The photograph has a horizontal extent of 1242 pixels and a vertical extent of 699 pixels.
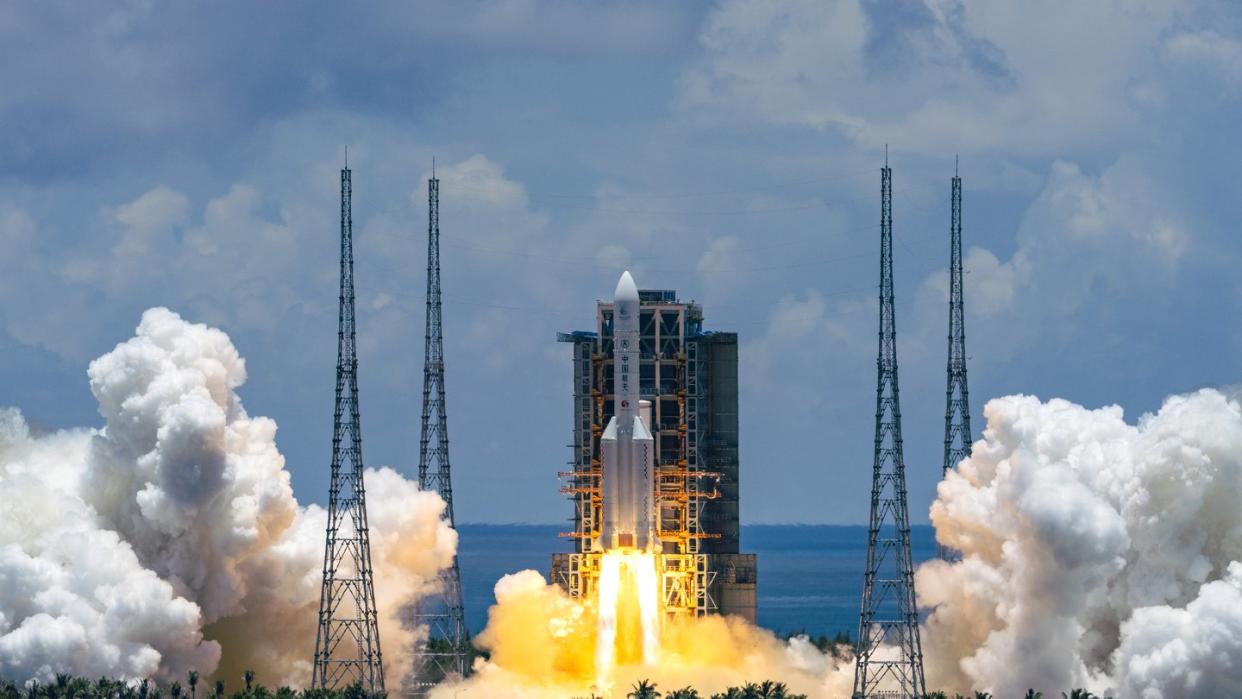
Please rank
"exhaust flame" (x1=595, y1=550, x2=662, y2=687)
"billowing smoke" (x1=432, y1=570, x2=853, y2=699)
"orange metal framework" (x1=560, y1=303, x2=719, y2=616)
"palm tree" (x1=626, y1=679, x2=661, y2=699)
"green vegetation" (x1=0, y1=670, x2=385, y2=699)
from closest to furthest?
"palm tree" (x1=626, y1=679, x2=661, y2=699) < "green vegetation" (x1=0, y1=670, x2=385, y2=699) < "billowing smoke" (x1=432, y1=570, x2=853, y2=699) < "exhaust flame" (x1=595, y1=550, x2=662, y2=687) < "orange metal framework" (x1=560, y1=303, x2=719, y2=616)

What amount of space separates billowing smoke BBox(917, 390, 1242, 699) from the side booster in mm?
13635

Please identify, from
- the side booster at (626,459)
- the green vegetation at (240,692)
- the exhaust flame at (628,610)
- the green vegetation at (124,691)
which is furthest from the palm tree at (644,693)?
the side booster at (626,459)

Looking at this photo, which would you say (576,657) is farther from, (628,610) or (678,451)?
(678,451)

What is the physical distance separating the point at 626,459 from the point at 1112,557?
→ 67.2ft

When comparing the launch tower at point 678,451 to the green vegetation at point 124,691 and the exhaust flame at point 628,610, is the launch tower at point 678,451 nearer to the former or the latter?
the exhaust flame at point 628,610

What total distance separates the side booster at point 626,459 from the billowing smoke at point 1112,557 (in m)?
13.6

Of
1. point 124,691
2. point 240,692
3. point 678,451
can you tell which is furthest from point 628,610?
point 124,691

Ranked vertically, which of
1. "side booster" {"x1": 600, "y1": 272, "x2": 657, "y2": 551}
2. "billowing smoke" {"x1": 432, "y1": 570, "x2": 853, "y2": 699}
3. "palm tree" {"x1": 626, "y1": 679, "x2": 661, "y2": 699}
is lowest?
"palm tree" {"x1": 626, "y1": 679, "x2": 661, "y2": 699}

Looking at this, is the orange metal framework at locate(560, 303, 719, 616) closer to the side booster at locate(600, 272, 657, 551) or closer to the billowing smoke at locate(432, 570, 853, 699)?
the billowing smoke at locate(432, 570, 853, 699)

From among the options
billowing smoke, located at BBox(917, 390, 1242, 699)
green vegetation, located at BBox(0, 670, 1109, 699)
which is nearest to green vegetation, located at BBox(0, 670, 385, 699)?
green vegetation, located at BBox(0, 670, 1109, 699)

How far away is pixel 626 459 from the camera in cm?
9556

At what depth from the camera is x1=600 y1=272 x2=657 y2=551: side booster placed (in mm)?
95375

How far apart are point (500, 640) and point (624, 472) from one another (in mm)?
10512

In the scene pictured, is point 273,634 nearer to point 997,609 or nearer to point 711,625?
point 711,625
